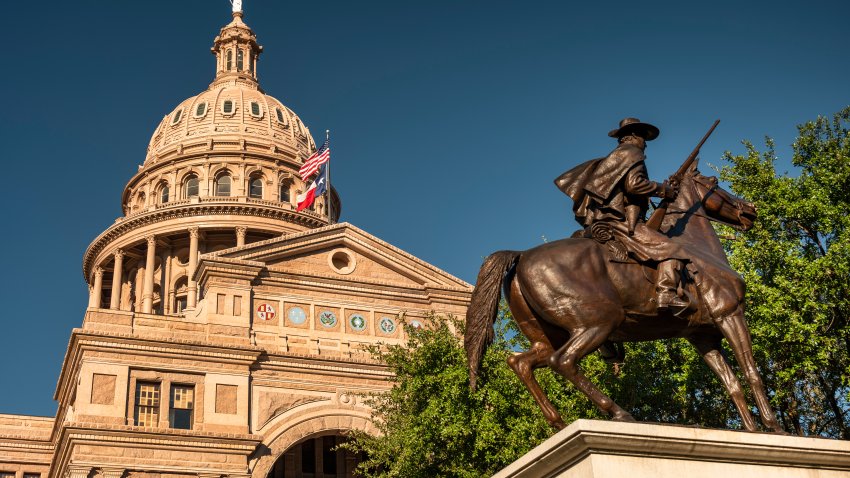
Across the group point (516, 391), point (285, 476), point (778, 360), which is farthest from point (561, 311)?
point (285, 476)

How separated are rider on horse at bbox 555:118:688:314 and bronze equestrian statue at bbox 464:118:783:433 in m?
0.01

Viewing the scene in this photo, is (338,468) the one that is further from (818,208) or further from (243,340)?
(818,208)

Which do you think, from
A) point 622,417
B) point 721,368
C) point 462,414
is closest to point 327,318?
point 462,414

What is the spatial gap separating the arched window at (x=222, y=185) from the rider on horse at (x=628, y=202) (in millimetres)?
55191

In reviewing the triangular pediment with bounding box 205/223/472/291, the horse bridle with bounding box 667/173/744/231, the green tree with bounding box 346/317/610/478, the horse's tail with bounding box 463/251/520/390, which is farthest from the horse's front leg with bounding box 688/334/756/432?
the triangular pediment with bounding box 205/223/472/291

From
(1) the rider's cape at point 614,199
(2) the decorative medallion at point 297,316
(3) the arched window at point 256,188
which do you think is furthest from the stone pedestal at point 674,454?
(3) the arched window at point 256,188

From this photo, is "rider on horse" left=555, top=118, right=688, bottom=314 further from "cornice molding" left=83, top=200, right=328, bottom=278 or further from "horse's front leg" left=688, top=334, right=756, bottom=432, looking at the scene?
"cornice molding" left=83, top=200, right=328, bottom=278

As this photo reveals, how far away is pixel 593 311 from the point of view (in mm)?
11828

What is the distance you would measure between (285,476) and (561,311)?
1417 inches

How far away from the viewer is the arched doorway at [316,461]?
4591 centimetres

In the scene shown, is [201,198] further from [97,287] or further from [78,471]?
[78,471]

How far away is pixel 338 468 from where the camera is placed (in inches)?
1829

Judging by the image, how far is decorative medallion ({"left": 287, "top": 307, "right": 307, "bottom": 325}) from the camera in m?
44.0

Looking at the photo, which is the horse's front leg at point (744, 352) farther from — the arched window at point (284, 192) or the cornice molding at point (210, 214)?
the arched window at point (284, 192)
